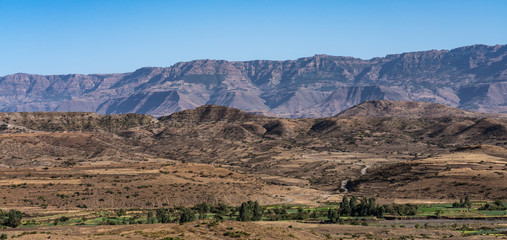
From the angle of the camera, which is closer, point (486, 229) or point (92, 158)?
point (486, 229)

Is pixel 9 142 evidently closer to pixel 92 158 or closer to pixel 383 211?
pixel 92 158

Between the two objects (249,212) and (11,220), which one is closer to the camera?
(11,220)

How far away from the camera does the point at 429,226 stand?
7762 cm

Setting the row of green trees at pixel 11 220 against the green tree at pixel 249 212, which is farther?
the green tree at pixel 249 212

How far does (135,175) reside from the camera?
5153 inches

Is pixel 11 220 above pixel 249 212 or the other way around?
above

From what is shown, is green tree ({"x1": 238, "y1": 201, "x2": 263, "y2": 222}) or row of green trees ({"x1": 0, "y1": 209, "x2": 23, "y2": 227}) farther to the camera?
green tree ({"x1": 238, "y1": 201, "x2": 263, "y2": 222})

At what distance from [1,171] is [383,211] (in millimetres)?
90043

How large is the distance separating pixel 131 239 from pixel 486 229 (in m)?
45.2

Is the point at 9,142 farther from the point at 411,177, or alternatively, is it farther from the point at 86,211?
the point at 411,177

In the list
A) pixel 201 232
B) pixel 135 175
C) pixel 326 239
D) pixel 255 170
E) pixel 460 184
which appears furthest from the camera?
pixel 255 170

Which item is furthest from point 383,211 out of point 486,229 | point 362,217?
point 486,229

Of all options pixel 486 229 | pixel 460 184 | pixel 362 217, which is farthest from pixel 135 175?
pixel 486 229

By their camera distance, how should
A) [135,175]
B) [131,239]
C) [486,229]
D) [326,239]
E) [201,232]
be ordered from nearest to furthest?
1. [131,239]
2. [201,232]
3. [326,239]
4. [486,229]
5. [135,175]
